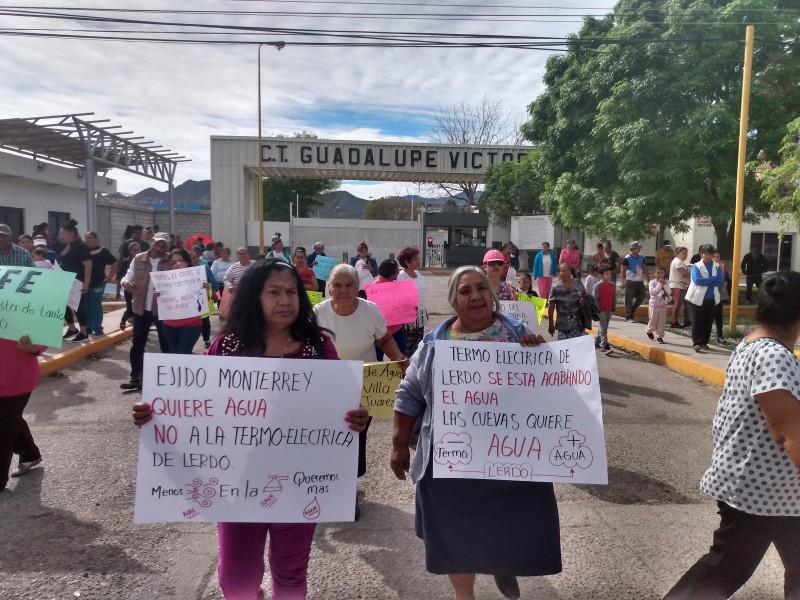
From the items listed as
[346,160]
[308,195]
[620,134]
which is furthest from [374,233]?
[308,195]

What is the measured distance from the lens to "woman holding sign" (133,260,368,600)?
254 centimetres

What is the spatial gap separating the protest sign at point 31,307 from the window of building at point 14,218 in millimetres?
21316

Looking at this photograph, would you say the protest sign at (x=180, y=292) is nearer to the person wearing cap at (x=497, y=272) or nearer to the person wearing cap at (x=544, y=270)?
the person wearing cap at (x=497, y=272)

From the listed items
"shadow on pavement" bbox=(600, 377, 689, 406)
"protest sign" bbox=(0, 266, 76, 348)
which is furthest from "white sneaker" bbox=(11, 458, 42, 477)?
"shadow on pavement" bbox=(600, 377, 689, 406)

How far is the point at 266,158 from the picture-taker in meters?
33.1

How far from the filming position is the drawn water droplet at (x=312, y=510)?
8.25 feet

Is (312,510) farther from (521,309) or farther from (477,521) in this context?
(521,309)

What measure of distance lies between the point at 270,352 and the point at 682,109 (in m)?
14.9

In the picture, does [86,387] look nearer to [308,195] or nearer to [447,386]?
[447,386]

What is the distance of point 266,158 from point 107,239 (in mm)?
8940

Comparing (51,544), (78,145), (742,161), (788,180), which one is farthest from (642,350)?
(78,145)

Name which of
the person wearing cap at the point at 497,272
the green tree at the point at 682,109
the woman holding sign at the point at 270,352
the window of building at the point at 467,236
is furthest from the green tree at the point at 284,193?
the woman holding sign at the point at 270,352

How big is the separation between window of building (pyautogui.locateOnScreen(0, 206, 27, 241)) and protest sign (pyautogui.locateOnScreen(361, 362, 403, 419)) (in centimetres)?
2267

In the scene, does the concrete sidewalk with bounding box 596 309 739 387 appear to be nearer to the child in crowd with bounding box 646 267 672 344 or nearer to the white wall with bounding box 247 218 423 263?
the child in crowd with bounding box 646 267 672 344
